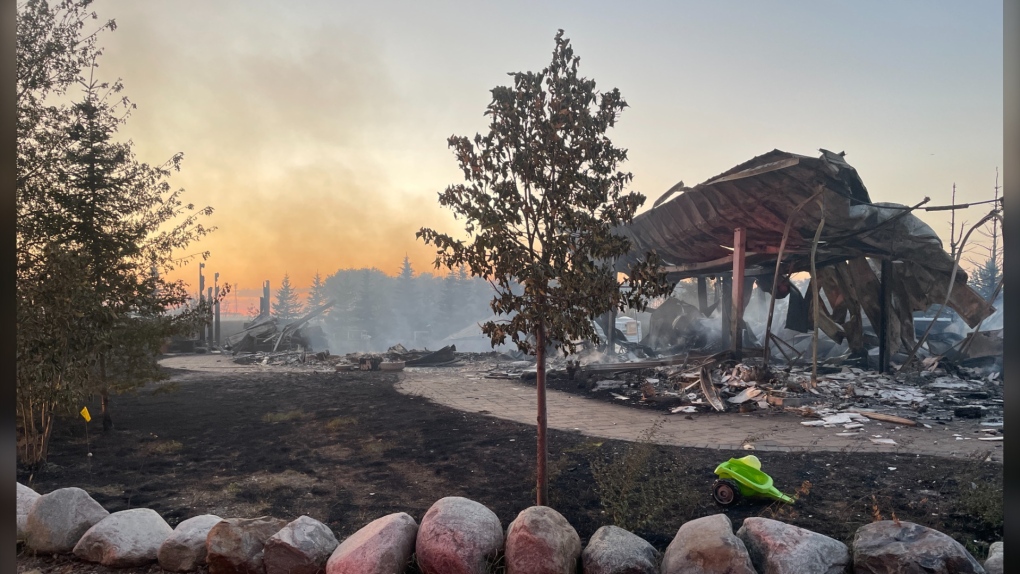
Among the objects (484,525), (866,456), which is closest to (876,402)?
Result: (866,456)

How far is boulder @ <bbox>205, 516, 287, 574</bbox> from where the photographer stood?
3.50 m

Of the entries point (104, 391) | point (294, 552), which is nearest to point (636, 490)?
point (294, 552)

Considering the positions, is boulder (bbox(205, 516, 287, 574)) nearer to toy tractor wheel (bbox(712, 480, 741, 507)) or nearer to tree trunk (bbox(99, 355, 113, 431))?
toy tractor wheel (bbox(712, 480, 741, 507))

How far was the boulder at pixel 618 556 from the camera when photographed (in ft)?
10.5

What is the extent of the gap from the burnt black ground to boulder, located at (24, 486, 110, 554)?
0.13m

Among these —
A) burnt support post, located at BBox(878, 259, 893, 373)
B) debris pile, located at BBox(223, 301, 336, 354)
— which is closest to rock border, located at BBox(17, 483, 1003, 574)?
burnt support post, located at BBox(878, 259, 893, 373)

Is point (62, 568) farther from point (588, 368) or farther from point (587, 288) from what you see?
point (588, 368)

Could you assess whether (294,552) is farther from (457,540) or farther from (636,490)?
(636,490)

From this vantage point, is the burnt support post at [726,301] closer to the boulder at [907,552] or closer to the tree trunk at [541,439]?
the tree trunk at [541,439]

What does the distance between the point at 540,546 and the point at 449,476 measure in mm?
2536

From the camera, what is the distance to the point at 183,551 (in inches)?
145

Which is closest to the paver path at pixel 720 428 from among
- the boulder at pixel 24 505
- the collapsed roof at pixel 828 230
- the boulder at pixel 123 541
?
the collapsed roof at pixel 828 230

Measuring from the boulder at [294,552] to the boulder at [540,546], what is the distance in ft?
3.67

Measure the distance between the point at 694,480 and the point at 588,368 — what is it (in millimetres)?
9231
